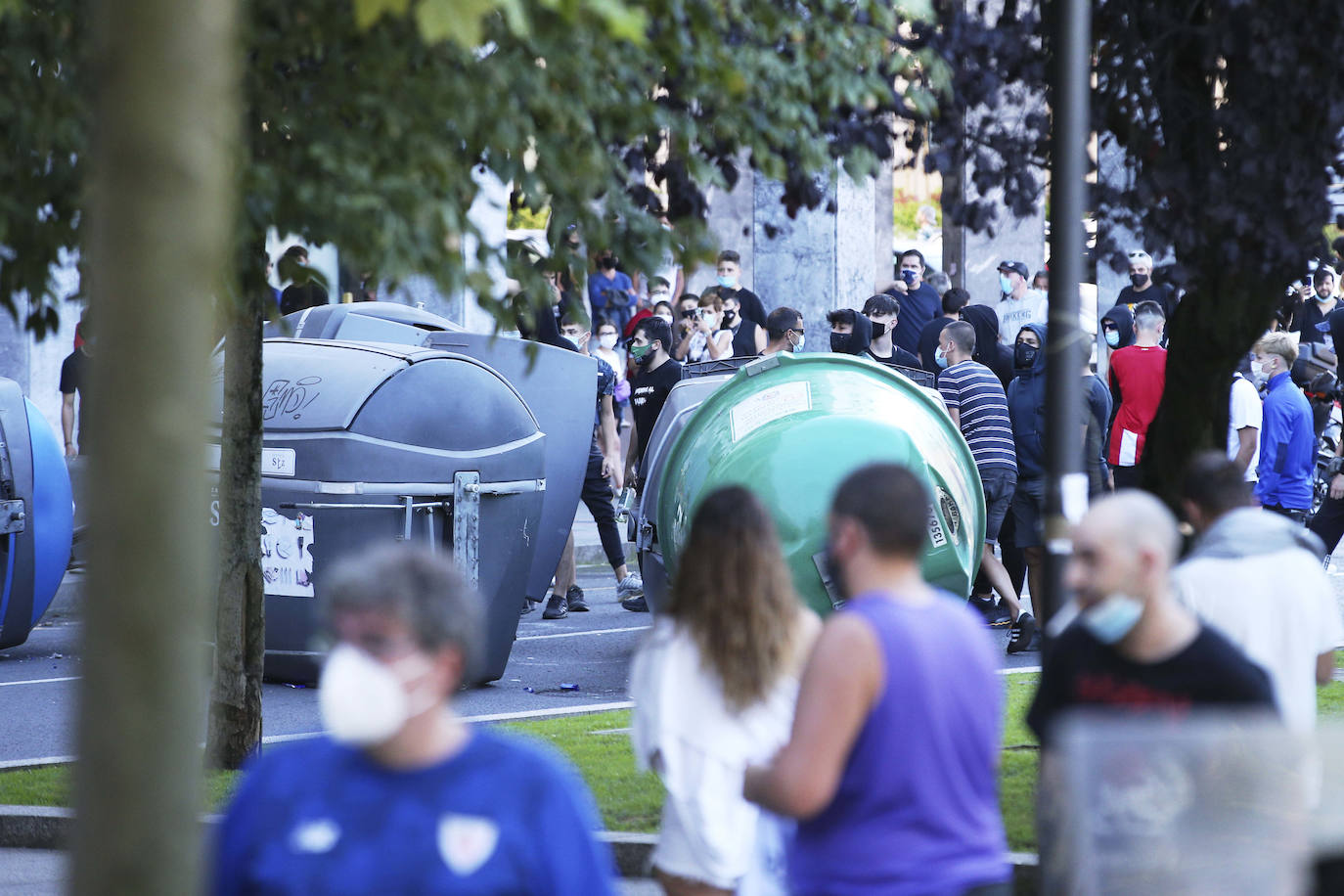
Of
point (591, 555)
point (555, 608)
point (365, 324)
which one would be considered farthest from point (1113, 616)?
point (591, 555)

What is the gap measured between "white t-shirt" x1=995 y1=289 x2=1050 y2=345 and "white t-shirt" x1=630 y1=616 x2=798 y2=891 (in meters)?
12.8

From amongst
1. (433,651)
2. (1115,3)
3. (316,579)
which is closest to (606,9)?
(433,651)

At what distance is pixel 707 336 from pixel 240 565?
8.56m

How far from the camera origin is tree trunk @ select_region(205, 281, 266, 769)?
311 inches

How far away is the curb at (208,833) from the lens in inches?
250

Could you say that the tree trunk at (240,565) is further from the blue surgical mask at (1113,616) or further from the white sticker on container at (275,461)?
the blue surgical mask at (1113,616)

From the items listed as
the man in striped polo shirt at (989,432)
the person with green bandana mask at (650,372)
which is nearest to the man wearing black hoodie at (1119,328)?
the person with green bandana mask at (650,372)

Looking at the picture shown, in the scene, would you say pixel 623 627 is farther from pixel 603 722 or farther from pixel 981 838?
pixel 981 838

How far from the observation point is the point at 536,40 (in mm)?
5230

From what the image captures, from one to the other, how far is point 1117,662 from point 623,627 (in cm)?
942

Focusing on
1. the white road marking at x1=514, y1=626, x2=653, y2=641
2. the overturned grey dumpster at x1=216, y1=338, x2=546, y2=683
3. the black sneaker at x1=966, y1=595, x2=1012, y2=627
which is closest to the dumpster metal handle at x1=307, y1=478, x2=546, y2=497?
the overturned grey dumpster at x1=216, y1=338, x2=546, y2=683

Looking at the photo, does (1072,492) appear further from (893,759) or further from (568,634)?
(568,634)

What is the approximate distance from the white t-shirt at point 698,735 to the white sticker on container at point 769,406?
450 cm

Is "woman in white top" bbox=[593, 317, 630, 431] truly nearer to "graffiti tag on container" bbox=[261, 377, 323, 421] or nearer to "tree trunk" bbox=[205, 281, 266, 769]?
"graffiti tag on container" bbox=[261, 377, 323, 421]
